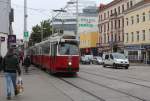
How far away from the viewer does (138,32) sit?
7700 centimetres

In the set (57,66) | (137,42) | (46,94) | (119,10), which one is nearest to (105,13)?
(119,10)

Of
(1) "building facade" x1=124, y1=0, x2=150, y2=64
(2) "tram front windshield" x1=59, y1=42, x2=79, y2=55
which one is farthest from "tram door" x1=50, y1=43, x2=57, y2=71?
(1) "building facade" x1=124, y1=0, x2=150, y2=64

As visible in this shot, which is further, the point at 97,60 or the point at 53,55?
the point at 97,60

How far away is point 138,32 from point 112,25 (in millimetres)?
16616

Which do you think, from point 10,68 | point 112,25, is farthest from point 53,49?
point 112,25

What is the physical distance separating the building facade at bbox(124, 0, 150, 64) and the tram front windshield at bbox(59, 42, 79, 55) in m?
44.2

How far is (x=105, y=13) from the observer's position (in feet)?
326

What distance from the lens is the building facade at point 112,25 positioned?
285 feet

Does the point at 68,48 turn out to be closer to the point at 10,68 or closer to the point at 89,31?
the point at 10,68

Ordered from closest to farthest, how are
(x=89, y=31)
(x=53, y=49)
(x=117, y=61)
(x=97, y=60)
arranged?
(x=53, y=49)
(x=117, y=61)
(x=97, y=60)
(x=89, y=31)

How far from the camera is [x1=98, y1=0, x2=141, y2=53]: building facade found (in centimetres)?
8686

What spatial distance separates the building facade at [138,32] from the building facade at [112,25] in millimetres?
3227

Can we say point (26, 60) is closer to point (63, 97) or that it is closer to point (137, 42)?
point (63, 97)

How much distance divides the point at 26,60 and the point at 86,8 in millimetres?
80315
